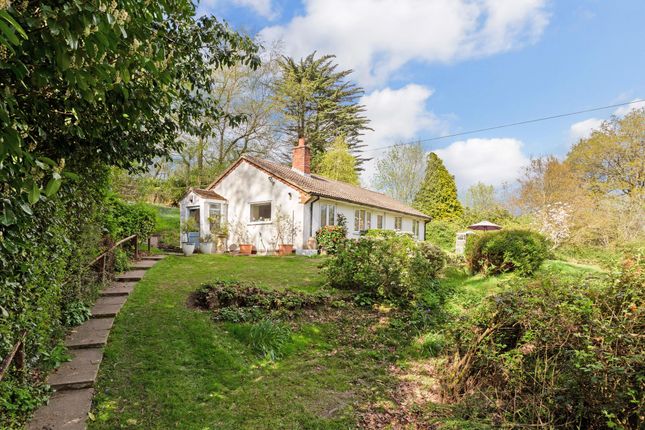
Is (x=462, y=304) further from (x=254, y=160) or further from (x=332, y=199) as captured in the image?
(x=254, y=160)

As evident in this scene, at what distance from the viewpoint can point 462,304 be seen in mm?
7531

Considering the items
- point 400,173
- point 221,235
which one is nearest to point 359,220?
point 221,235

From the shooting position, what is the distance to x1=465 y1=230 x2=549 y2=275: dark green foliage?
9.87 meters

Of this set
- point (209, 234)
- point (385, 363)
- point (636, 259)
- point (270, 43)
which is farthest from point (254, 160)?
point (636, 259)

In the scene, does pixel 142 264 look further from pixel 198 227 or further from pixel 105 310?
pixel 198 227

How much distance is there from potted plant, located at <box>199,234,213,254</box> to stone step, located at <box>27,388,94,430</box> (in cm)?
1266

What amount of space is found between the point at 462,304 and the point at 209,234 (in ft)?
40.7

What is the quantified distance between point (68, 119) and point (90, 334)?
3172mm

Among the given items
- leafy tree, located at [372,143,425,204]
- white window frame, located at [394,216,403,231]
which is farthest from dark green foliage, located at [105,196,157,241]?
leafy tree, located at [372,143,425,204]

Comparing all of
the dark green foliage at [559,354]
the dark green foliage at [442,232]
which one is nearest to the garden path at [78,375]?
the dark green foliage at [559,354]

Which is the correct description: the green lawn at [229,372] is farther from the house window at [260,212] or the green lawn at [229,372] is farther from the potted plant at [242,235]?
the house window at [260,212]

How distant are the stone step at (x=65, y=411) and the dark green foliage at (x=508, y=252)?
916 cm

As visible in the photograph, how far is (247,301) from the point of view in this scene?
6.61m

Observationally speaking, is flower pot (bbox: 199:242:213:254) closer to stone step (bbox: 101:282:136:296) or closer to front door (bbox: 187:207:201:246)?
front door (bbox: 187:207:201:246)
